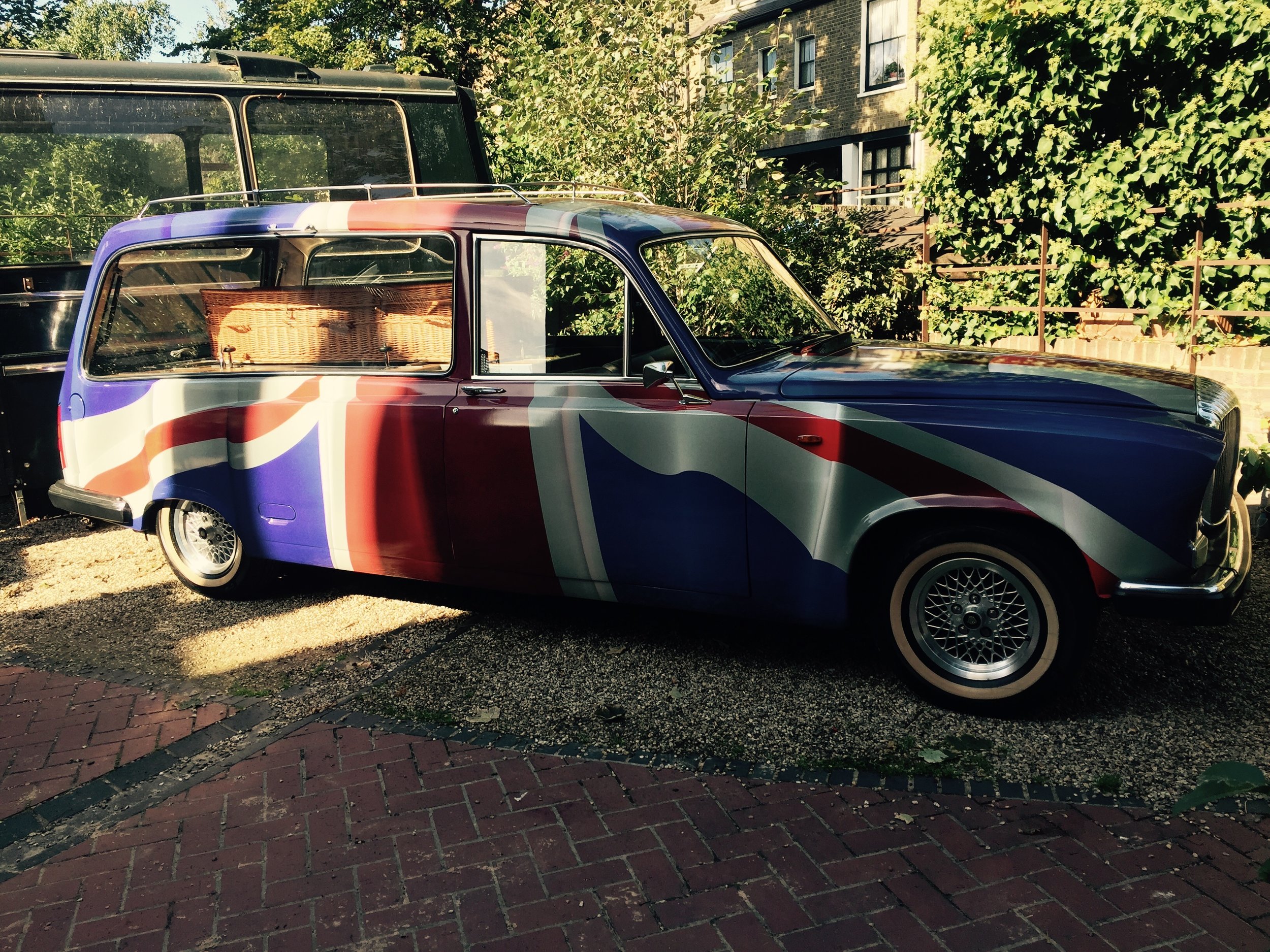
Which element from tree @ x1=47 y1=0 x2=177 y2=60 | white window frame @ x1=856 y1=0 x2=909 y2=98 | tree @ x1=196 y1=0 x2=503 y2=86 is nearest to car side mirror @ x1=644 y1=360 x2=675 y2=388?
white window frame @ x1=856 y1=0 x2=909 y2=98

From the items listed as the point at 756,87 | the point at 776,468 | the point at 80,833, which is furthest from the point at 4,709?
the point at 756,87

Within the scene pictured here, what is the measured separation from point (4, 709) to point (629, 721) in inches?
108

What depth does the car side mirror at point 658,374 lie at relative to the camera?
4.18m

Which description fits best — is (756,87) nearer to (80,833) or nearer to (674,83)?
(674,83)

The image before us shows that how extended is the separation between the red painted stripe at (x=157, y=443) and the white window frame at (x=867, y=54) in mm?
21647

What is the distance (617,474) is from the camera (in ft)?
14.1

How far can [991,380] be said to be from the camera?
3930 mm

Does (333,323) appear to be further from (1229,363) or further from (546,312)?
(1229,363)

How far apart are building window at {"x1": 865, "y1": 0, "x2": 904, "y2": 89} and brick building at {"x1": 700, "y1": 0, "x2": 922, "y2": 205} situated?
0.02 metres

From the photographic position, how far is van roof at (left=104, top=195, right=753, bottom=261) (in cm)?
441

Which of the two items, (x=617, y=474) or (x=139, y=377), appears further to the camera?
(x=139, y=377)

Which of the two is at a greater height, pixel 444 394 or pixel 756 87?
pixel 756 87

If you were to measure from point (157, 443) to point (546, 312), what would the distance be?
236cm

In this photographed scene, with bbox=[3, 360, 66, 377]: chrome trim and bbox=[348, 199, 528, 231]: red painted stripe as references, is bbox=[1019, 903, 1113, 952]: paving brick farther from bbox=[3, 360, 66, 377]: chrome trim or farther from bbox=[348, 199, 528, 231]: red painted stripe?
bbox=[3, 360, 66, 377]: chrome trim
